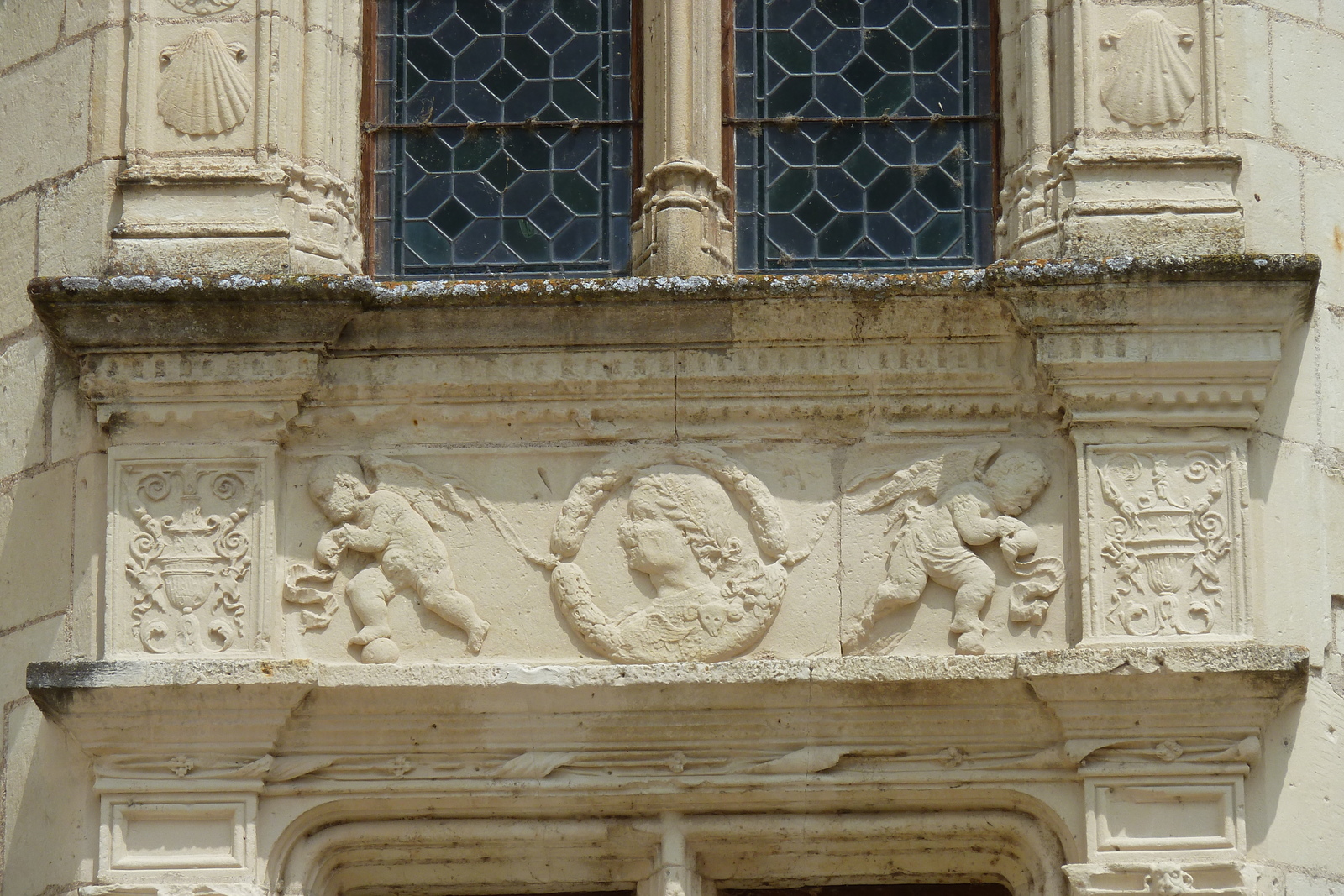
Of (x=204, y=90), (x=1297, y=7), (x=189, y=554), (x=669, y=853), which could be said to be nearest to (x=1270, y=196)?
(x=1297, y=7)

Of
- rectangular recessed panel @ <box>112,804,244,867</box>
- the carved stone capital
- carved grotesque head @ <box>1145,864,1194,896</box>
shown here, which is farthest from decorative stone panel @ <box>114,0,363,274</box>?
carved grotesque head @ <box>1145,864,1194,896</box>

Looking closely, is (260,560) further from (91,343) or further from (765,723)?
(765,723)

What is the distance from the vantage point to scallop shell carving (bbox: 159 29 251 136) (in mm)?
6355

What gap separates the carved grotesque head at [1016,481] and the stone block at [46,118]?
248 cm

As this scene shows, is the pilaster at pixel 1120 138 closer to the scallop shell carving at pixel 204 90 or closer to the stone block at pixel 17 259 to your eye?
the scallop shell carving at pixel 204 90

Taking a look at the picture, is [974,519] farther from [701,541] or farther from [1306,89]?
[1306,89]

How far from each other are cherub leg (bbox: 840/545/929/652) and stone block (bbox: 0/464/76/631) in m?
1.93

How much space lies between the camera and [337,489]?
20.1ft

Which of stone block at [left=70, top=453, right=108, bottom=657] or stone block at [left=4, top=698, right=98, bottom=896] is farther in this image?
stone block at [left=70, top=453, right=108, bottom=657]

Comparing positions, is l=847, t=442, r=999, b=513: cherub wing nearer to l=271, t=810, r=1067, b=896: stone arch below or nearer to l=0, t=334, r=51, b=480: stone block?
l=271, t=810, r=1067, b=896: stone arch below

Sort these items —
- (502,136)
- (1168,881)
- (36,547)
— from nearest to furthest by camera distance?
(1168,881), (36,547), (502,136)

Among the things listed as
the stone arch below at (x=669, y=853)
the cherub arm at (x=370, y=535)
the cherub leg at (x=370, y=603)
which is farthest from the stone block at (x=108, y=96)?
the stone arch below at (x=669, y=853)

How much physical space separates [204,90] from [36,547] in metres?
1.24

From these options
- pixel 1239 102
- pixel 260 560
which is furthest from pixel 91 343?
pixel 1239 102
